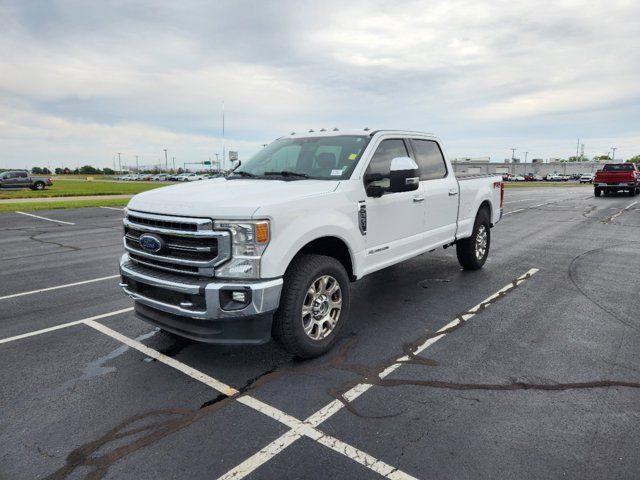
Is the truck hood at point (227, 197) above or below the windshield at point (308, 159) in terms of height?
below

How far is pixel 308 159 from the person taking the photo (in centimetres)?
498

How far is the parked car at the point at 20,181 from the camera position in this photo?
122 feet

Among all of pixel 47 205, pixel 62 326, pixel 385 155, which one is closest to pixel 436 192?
pixel 385 155

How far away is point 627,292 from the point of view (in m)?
6.13

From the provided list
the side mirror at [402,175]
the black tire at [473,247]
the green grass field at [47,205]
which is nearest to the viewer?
the side mirror at [402,175]

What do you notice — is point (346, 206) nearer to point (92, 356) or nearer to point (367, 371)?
point (367, 371)

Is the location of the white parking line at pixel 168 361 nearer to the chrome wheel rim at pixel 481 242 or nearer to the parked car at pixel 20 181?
the chrome wheel rim at pixel 481 242

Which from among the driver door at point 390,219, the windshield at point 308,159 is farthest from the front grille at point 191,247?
the driver door at point 390,219

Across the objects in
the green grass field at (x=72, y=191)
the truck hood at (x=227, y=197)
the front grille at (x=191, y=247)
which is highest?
the truck hood at (x=227, y=197)

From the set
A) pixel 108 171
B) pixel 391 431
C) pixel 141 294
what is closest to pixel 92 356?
pixel 141 294

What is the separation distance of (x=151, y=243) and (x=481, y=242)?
5464 mm

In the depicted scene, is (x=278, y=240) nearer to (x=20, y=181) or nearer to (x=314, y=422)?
(x=314, y=422)

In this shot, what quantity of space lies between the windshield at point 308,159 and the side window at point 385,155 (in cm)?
18

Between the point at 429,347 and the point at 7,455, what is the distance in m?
3.35
